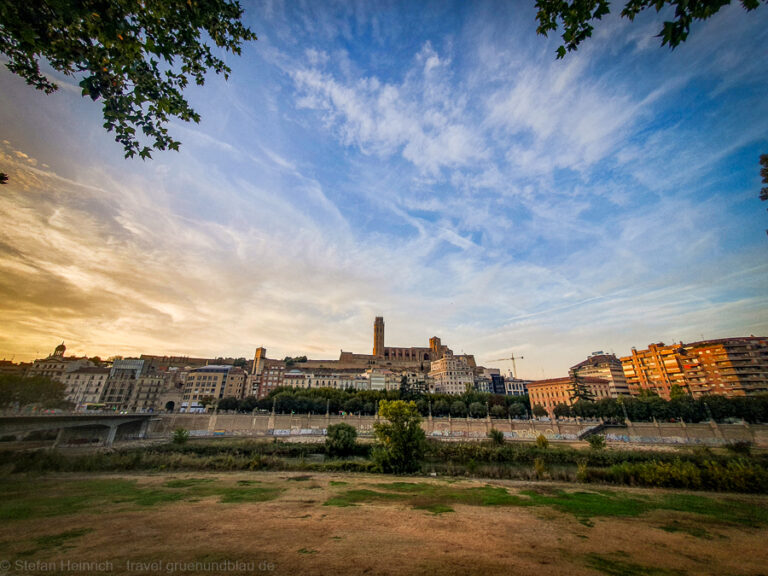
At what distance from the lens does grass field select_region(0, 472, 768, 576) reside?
6.50 metres

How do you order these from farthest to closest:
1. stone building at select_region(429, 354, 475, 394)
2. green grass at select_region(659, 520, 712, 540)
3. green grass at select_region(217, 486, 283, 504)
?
1. stone building at select_region(429, 354, 475, 394)
2. green grass at select_region(217, 486, 283, 504)
3. green grass at select_region(659, 520, 712, 540)

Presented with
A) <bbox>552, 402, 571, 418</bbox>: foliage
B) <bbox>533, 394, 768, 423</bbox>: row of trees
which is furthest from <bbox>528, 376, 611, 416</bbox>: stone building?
<bbox>533, 394, 768, 423</bbox>: row of trees

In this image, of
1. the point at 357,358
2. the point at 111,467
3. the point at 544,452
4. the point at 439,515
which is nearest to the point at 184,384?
the point at 357,358

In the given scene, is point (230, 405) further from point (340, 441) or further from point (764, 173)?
point (764, 173)

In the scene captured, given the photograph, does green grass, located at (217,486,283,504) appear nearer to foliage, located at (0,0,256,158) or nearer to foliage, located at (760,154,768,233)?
foliage, located at (0,0,256,158)

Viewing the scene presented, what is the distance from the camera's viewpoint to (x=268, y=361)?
12350 centimetres

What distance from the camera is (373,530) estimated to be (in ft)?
29.1

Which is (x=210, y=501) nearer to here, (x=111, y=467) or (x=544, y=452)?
(x=111, y=467)

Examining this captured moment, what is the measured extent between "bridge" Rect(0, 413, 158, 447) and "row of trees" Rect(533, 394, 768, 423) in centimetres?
8984

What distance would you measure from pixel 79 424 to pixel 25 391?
28952mm

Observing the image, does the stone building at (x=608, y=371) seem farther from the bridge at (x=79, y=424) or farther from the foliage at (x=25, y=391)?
the foliage at (x=25, y=391)

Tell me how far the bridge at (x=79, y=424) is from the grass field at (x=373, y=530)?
1163 inches

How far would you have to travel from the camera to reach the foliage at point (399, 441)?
77.4 ft

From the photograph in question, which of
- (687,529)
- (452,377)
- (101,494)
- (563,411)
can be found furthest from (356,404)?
(687,529)
